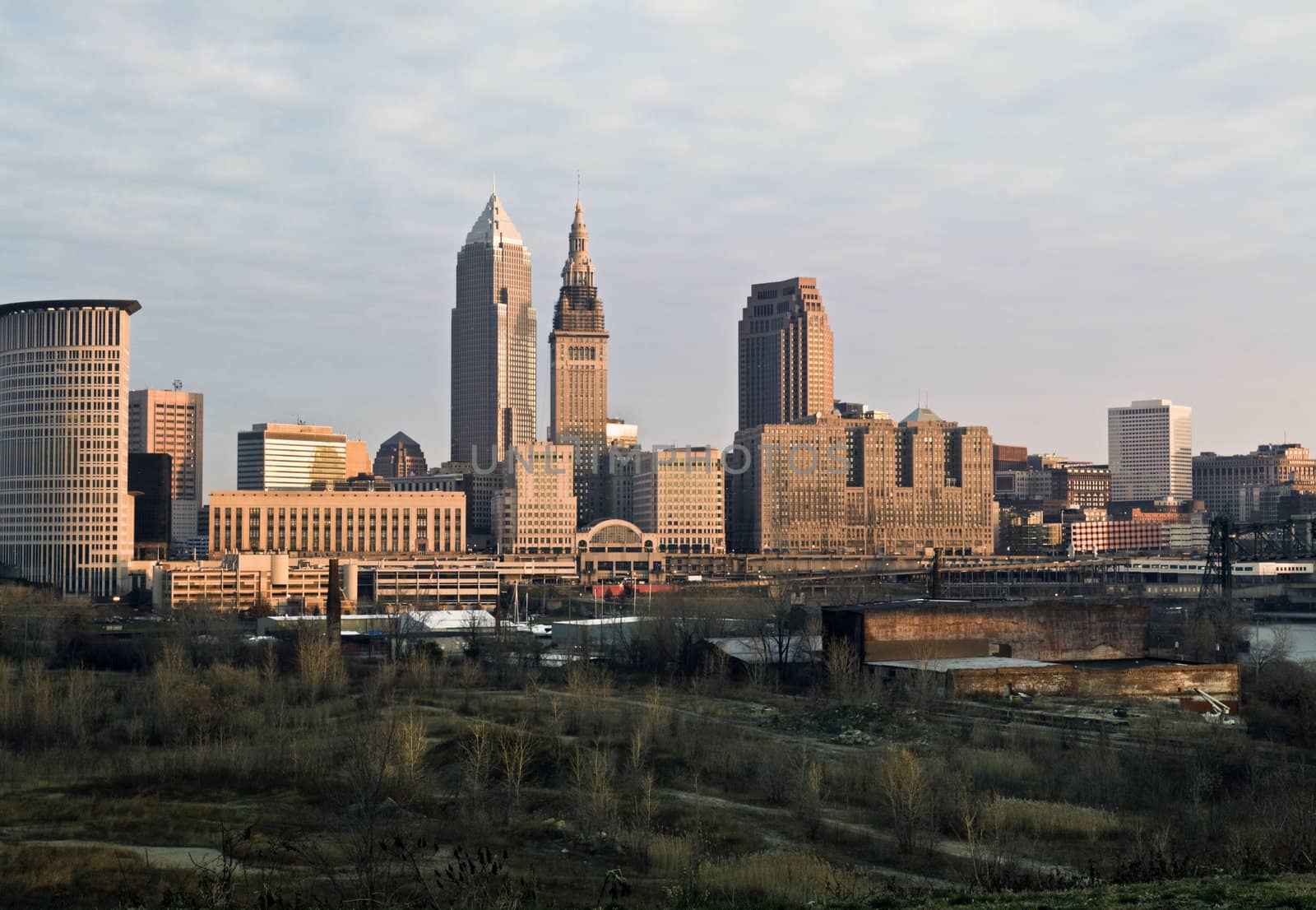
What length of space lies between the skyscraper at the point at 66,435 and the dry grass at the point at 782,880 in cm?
15638

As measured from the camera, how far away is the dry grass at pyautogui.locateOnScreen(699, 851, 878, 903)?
32875 millimetres

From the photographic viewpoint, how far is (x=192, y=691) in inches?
2539

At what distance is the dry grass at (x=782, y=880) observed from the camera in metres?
32.9

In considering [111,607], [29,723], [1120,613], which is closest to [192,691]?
[29,723]

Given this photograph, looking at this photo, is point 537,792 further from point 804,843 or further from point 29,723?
point 29,723

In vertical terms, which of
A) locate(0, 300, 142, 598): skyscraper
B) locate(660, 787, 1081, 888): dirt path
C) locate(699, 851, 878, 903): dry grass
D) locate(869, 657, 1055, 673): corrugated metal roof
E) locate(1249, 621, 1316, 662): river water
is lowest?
locate(1249, 621, 1316, 662): river water

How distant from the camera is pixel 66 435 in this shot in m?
184

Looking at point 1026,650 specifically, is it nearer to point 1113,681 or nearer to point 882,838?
point 1113,681

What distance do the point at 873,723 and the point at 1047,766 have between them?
11.7m

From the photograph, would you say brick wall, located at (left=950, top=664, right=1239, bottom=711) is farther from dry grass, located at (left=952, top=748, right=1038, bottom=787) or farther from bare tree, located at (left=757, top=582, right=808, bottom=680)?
dry grass, located at (left=952, top=748, right=1038, bottom=787)

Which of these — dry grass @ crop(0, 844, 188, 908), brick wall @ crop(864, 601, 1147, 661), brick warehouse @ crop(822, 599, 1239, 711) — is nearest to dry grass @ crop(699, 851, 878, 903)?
dry grass @ crop(0, 844, 188, 908)

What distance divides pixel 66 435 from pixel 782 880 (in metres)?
167

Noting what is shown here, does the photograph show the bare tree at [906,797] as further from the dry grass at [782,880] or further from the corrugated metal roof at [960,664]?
the corrugated metal roof at [960,664]

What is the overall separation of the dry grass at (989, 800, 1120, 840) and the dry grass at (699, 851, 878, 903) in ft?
23.6
